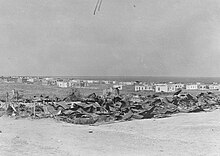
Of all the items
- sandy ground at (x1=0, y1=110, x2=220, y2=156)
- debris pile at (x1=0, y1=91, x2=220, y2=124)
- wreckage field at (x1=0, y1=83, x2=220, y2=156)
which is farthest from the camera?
debris pile at (x1=0, y1=91, x2=220, y2=124)

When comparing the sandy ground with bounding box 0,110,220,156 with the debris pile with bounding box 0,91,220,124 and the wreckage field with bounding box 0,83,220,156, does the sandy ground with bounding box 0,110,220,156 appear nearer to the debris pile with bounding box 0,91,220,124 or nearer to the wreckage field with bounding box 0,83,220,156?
the wreckage field with bounding box 0,83,220,156

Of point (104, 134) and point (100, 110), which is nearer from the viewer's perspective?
point (104, 134)

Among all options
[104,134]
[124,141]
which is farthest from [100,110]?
[124,141]

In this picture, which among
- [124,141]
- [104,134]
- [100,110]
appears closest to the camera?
[124,141]

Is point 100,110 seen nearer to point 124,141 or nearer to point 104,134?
point 104,134

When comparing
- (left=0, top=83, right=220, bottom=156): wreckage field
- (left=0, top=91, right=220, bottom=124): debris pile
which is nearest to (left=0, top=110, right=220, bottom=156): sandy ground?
(left=0, top=83, right=220, bottom=156): wreckage field

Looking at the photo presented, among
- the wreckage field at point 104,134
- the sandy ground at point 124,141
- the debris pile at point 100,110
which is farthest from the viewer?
the debris pile at point 100,110

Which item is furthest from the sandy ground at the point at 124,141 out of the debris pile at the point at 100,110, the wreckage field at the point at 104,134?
the debris pile at the point at 100,110

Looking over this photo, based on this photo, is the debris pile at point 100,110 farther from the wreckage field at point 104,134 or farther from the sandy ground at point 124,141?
the sandy ground at point 124,141

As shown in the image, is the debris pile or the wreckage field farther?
the debris pile

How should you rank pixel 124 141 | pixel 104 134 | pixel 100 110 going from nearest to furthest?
pixel 124 141, pixel 104 134, pixel 100 110

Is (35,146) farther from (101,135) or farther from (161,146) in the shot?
(161,146)

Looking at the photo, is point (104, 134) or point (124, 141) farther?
point (104, 134)
